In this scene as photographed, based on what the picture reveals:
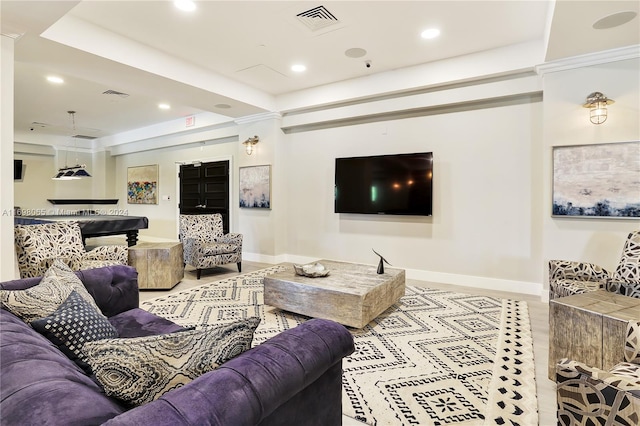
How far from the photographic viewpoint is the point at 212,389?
32.8 inches

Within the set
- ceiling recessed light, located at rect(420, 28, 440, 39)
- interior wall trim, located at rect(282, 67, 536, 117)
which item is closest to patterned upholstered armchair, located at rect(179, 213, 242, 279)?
interior wall trim, located at rect(282, 67, 536, 117)

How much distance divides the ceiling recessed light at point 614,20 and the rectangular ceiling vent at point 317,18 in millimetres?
2323

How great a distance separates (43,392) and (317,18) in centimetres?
358

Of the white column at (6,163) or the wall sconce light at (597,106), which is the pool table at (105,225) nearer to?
the white column at (6,163)

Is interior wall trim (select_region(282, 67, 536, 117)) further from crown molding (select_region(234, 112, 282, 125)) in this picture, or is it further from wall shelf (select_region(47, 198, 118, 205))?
wall shelf (select_region(47, 198, 118, 205))

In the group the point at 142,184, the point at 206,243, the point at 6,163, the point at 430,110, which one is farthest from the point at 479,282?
the point at 142,184

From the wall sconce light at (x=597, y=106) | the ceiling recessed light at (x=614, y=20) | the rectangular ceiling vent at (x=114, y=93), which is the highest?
the rectangular ceiling vent at (x=114, y=93)

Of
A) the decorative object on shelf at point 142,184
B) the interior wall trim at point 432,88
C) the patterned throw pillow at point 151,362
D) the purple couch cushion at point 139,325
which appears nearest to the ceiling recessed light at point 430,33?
the interior wall trim at point 432,88

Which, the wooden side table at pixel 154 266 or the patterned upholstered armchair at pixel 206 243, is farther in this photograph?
the patterned upholstered armchair at pixel 206 243

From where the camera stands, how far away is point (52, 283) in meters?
1.68

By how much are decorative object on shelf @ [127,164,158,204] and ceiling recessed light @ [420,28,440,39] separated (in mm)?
7190

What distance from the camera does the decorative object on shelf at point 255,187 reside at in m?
6.06

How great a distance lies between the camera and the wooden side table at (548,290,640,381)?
1.76 metres

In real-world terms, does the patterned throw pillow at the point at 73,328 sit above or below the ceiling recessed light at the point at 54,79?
below
